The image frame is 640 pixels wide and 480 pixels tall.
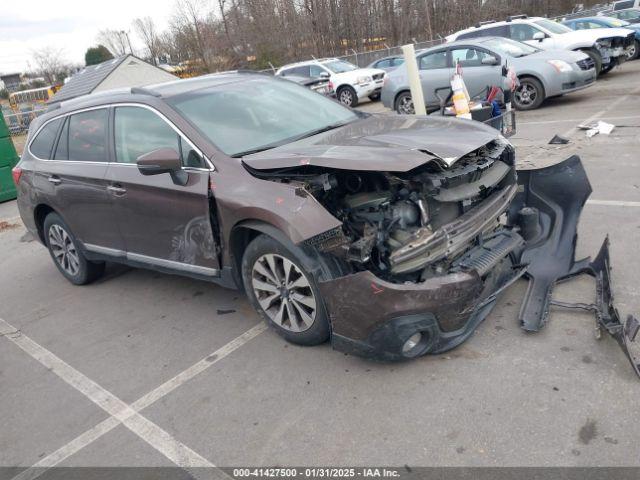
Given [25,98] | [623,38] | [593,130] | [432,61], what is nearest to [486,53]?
[432,61]

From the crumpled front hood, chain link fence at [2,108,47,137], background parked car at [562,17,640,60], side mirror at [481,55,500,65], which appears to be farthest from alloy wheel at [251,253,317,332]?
chain link fence at [2,108,47,137]

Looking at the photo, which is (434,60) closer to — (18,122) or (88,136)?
(88,136)

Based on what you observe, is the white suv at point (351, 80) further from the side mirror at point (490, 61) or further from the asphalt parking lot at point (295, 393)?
the asphalt parking lot at point (295, 393)

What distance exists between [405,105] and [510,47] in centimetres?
261

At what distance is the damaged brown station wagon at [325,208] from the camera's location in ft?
10.2

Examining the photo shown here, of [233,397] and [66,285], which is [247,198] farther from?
[66,285]

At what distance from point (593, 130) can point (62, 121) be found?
298 inches

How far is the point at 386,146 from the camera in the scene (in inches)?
132

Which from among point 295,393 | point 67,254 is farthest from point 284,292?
point 67,254

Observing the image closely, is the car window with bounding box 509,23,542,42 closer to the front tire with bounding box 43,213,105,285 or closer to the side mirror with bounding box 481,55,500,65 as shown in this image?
the side mirror with bounding box 481,55,500,65

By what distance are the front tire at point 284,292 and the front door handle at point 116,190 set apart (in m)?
1.36

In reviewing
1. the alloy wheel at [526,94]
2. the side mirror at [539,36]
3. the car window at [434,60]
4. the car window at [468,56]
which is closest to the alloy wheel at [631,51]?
the side mirror at [539,36]

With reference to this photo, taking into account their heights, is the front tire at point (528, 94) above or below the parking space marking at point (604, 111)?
above

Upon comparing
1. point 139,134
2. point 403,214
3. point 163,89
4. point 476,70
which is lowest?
point 403,214
